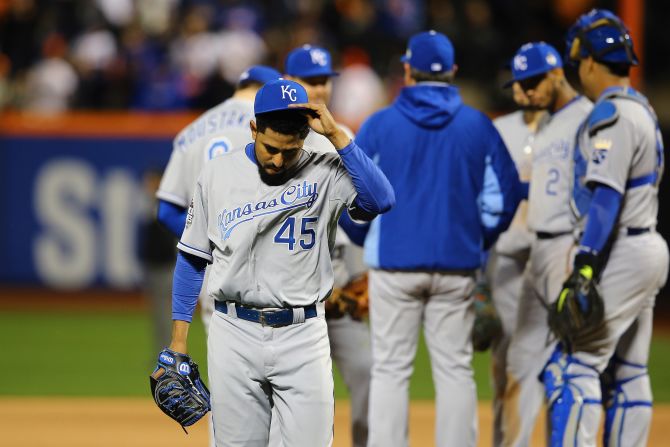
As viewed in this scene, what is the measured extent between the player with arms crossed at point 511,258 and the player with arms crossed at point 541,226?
186 millimetres

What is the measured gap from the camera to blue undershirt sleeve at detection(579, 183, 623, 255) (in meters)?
5.41

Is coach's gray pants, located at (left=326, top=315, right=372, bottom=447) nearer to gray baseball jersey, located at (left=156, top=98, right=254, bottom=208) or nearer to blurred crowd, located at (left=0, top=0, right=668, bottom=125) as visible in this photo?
gray baseball jersey, located at (left=156, top=98, right=254, bottom=208)

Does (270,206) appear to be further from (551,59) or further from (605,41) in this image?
(551,59)

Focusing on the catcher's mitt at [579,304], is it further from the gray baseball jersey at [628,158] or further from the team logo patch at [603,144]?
the team logo patch at [603,144]

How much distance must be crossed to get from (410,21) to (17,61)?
205 inches

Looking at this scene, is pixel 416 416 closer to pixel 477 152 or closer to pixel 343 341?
pixel 343 341

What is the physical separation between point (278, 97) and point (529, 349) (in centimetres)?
271

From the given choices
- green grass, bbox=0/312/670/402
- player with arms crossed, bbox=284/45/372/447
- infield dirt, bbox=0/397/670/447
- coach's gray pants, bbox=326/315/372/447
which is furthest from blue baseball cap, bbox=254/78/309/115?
green grass, bbox=0/312/670/402

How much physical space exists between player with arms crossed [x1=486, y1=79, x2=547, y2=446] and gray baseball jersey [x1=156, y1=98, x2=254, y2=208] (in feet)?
5.26

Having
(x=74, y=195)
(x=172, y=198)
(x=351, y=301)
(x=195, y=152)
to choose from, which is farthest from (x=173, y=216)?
(x=74, y=195)

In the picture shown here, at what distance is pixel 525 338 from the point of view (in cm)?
642

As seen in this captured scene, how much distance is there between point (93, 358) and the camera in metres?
10.6

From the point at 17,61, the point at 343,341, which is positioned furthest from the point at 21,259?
the point at 343,341

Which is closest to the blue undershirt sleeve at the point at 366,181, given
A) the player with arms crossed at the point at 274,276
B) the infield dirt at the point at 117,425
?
the player with arms crossed at the point at 274,276
